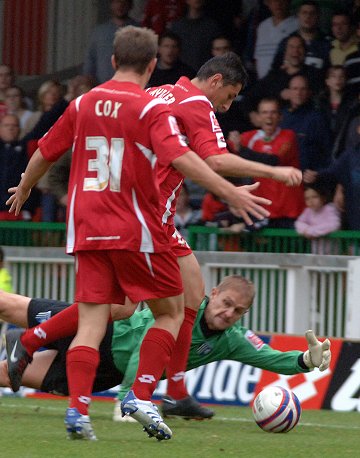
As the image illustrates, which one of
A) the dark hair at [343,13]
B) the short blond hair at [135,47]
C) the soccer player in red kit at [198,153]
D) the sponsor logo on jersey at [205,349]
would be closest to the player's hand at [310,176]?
the dark hair at [343,13]

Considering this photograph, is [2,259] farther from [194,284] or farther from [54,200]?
[194,284]

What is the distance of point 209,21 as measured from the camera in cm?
1378

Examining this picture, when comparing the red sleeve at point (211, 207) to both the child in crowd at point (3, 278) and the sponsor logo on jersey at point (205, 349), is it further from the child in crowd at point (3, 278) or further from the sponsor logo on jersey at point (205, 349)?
the sponsor logo on jersey at point (205, 349)

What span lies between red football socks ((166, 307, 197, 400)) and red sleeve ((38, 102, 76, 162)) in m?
1.65

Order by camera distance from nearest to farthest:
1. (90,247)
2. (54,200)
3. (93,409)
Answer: (90,247)
(93,409)
(54,200)

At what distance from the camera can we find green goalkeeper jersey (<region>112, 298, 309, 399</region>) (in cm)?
847

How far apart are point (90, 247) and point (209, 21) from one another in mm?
7600

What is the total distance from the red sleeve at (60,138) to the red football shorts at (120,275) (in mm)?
558

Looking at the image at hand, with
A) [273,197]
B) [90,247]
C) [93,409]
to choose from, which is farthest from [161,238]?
[273,197]

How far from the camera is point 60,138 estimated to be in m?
6.77

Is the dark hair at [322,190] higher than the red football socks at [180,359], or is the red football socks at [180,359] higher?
the dark hair at [322,190]

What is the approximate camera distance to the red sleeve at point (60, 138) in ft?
22.0

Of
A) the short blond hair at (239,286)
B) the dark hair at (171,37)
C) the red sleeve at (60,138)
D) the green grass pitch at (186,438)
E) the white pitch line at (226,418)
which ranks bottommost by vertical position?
the white pitch line at (226,418)

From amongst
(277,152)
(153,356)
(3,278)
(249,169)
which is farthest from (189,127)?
(3,278)
